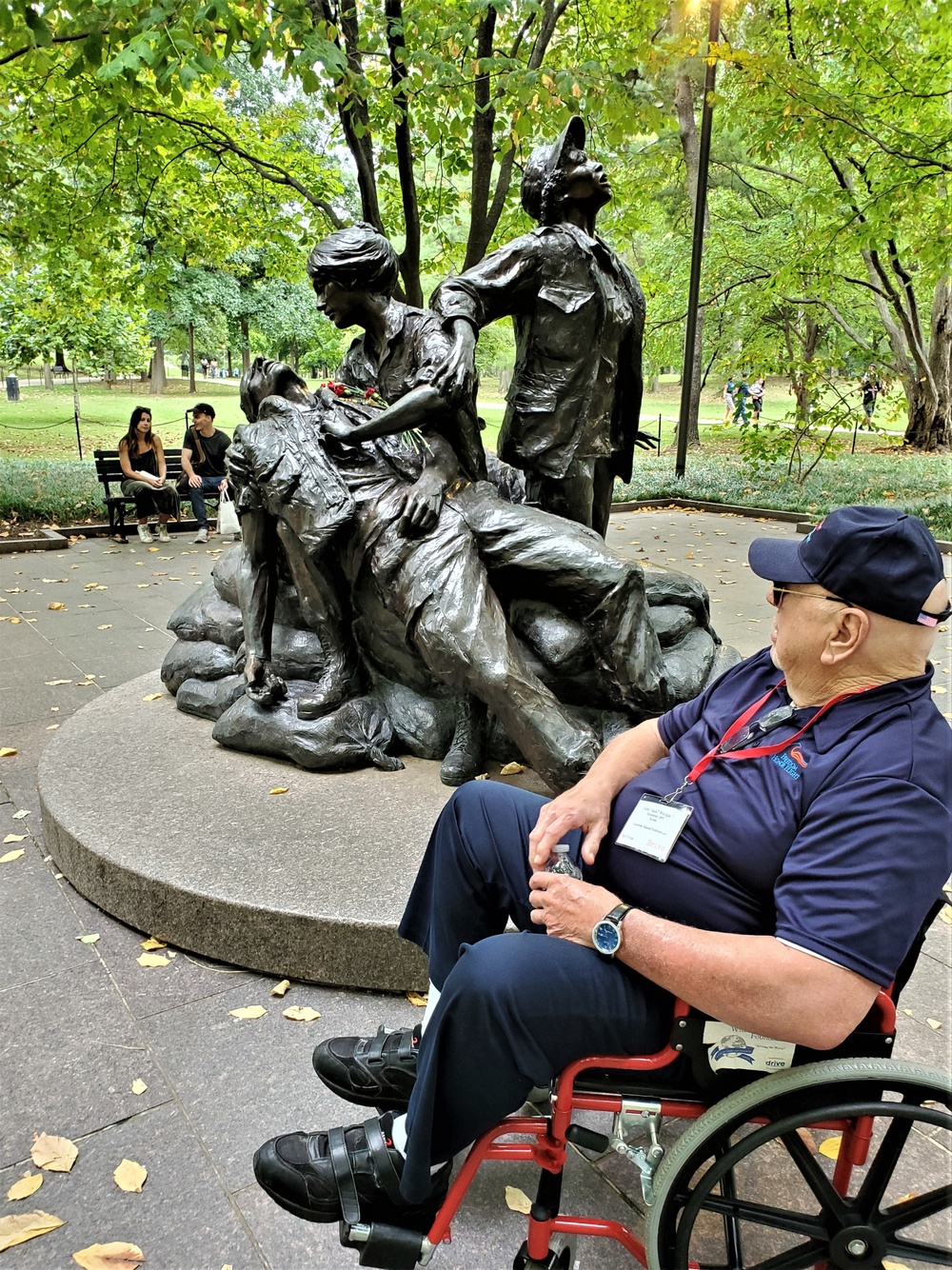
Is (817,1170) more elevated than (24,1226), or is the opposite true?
(817,1170)

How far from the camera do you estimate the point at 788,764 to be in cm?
160

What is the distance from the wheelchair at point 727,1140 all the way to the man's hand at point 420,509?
222cm

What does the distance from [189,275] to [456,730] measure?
23689 millimetres

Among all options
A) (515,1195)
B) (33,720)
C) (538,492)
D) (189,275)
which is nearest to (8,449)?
(189,275)

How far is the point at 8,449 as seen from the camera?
17.7 meters

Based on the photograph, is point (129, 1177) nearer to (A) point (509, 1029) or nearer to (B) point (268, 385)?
(A) point (509, 1029)

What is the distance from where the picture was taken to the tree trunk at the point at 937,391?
50.1ft

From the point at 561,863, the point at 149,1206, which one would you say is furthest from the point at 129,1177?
the point at 561,863

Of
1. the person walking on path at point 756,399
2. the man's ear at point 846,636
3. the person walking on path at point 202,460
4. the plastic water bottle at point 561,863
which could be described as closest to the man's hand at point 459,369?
the plastic water bottle at point 561,863

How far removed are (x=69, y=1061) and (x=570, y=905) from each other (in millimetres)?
1619

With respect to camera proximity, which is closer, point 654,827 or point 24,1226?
point 654,827

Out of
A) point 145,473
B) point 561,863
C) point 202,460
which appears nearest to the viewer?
point 561,863

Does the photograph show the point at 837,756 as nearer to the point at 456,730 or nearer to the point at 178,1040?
the point at 178,1040

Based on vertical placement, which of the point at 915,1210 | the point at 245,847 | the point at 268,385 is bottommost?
the point at 245,847
